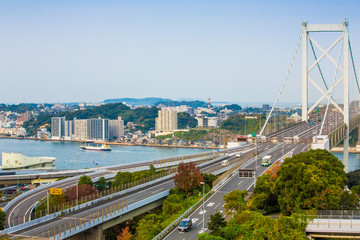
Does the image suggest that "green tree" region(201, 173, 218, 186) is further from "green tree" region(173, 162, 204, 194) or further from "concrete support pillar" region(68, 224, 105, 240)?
"concrete support pillar" region(68, 224, 105, 240)

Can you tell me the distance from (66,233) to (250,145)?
18.9 metres

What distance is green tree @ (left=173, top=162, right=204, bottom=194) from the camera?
14.5 m

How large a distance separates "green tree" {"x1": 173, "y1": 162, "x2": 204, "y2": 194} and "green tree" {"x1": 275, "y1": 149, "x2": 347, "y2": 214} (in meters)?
3.84

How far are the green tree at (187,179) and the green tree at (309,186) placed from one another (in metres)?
3.84

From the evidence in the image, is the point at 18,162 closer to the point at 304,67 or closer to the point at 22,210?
the point at 304,67

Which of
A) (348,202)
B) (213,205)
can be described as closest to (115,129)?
(213,205)

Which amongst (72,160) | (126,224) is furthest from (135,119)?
(126,224)

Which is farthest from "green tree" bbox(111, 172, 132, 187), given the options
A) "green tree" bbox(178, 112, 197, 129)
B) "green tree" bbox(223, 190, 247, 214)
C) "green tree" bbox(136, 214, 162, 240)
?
"green tree" bbox(178, 112, 197, 129)

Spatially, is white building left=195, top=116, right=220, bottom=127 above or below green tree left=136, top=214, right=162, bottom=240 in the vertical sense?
above

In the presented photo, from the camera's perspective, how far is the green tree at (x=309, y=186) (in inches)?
390

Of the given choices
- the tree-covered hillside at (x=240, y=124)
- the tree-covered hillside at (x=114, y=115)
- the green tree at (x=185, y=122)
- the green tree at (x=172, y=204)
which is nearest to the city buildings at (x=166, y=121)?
the green tree at (x=185, y=122)

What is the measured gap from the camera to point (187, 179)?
48.0 ft

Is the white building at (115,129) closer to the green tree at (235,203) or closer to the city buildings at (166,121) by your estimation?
the city buildings at (166,121)

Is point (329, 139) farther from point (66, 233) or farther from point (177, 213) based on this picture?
point (66, 233)
